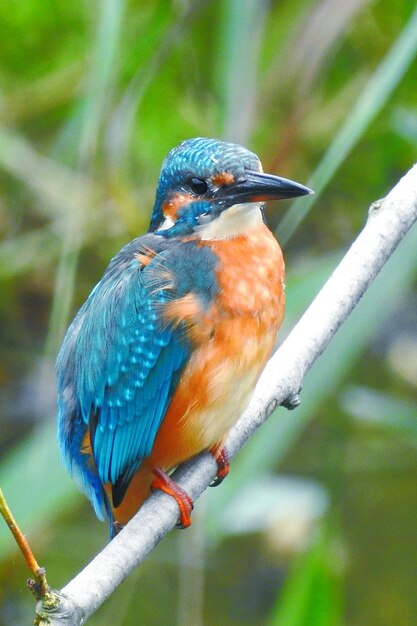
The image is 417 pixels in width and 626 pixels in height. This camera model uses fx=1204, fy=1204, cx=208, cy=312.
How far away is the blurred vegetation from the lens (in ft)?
11.6

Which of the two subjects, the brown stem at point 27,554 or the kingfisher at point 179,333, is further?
the kingfisher at point 179,333

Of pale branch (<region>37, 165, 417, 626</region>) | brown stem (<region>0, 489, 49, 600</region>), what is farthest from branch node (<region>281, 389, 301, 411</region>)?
brown stem (<region>0, 489, 49, 600</region>)

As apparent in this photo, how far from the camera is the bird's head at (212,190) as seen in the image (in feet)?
7.44

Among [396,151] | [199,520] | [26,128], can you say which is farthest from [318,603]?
[26,128]

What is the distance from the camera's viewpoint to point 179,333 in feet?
7.42

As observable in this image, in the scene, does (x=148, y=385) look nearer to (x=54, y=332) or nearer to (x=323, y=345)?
(x=54, y=332)

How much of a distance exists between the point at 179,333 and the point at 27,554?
0.86 meters

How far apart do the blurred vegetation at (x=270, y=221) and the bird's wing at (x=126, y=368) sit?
2.46 feet

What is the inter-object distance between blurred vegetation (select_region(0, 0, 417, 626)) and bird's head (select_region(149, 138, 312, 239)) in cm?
71

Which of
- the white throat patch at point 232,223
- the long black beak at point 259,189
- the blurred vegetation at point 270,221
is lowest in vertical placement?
the blurred vegetation at point 270,221

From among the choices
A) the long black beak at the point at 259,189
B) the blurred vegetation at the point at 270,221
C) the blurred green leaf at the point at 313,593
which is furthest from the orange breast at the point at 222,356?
the blurred vegetation at the point at 270,221

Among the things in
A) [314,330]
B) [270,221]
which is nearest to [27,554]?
[314,330]

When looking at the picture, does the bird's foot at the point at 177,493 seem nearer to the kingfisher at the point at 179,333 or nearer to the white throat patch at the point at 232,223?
the kingfisher at the point at 179,333

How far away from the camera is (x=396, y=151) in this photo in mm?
3910
